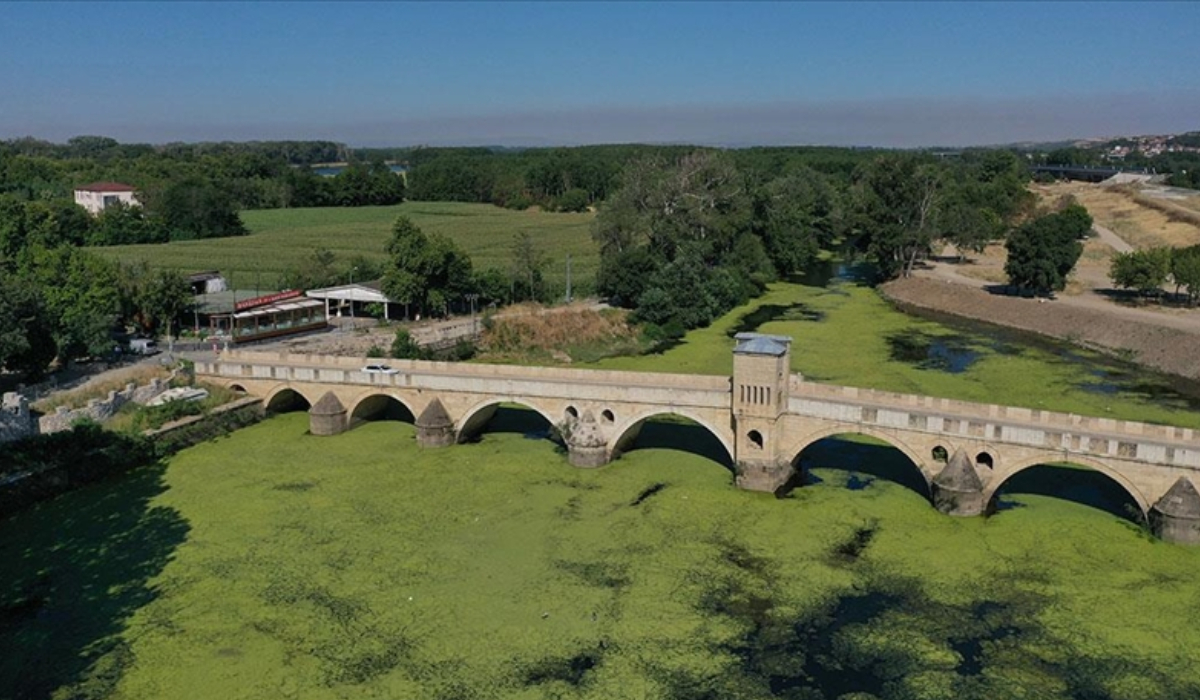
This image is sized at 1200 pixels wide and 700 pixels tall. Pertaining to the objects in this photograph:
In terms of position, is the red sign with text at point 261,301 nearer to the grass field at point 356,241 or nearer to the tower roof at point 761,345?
the grass field at point 356,241

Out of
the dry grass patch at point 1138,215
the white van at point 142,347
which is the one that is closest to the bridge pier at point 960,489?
the white van at point 142,347

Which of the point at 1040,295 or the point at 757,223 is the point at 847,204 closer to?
the point at 757,223

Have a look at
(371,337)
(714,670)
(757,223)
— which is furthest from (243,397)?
(757,223)

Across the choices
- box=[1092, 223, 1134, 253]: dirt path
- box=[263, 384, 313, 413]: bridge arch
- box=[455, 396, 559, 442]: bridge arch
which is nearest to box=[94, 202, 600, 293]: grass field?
box=[263, 384, 313, 413]: bridge arch

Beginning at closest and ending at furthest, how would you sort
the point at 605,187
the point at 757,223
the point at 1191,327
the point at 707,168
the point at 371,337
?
the point at 371,337 → the point at 1191,327 → the point at 707,168 → the point at 757,223 → the point at 605,187

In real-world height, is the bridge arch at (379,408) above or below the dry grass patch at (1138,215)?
below
